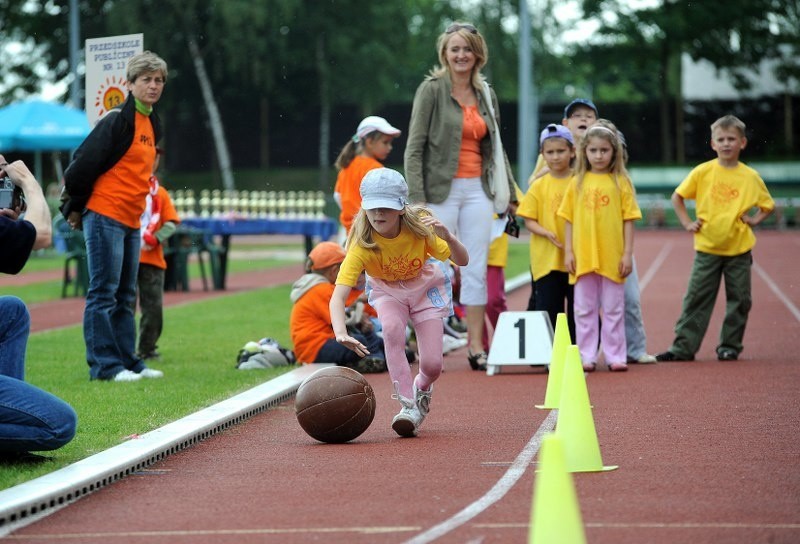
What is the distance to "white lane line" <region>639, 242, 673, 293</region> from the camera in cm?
2461

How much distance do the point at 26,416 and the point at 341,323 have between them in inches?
73.9

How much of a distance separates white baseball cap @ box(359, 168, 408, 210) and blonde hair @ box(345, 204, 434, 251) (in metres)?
0.17

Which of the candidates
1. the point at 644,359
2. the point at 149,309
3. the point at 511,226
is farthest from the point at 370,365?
the point at 644,359

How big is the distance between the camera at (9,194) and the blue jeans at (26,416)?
2.59 ft

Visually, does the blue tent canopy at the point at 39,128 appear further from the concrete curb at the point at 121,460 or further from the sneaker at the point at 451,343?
the concrete curb at the point at 121,460

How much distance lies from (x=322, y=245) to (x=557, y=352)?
3.51 m

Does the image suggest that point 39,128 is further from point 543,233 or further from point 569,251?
point 569,251

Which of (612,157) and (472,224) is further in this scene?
(612,157)

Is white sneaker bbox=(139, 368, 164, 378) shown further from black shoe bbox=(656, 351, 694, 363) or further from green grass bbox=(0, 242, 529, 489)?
black shoe bbox=(656, 351, 694, 363)

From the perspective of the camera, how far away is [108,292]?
11.4 m

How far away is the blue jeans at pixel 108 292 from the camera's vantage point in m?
11.3

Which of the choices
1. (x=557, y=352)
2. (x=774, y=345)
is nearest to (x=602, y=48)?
(x=774, y=345)

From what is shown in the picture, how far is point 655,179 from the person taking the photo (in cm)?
5719

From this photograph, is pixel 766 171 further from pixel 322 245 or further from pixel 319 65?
pixel 322 245
